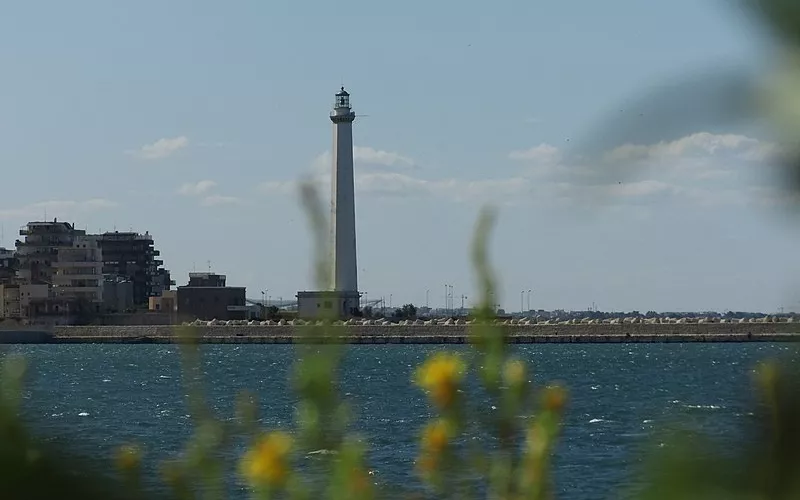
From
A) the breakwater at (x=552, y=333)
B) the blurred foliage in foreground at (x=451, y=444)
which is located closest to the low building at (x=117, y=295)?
the breakwater at (x=552, y=333)

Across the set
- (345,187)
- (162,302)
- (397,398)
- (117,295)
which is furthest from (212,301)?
(397,398)

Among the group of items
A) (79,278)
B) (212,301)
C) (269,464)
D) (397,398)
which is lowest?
(397,398)

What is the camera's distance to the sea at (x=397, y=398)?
106 centimetres

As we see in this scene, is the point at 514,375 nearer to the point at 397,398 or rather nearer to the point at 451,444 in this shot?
the point at 451,444

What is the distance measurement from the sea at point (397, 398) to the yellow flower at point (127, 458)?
2 centimetres

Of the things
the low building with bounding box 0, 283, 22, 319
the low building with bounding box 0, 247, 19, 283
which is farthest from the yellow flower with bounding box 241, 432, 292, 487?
the low building with bounding box 0, 247, 19, 283

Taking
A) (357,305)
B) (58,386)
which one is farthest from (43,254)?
(58,386)

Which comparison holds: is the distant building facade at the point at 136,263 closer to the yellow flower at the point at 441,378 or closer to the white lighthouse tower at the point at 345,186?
the white lighthouse tower at the point at 345,186

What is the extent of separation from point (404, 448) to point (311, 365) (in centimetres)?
2208

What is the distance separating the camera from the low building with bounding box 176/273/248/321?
92500 mm

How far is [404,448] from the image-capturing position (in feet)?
75.9

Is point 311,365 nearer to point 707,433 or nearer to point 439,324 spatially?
point 707,433

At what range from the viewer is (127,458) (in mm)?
1138

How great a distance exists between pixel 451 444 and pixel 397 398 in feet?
125
